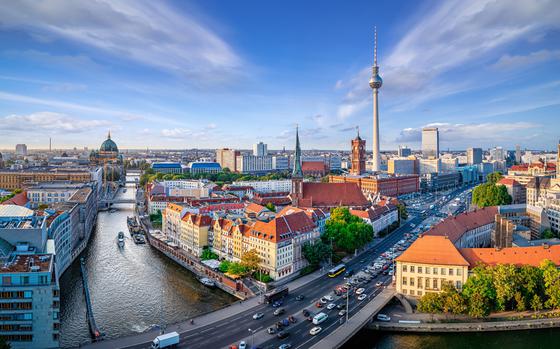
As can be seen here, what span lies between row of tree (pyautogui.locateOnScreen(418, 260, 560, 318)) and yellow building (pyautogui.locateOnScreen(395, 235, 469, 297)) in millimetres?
1183

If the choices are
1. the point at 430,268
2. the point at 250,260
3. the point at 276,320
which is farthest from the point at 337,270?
the point at 276,320

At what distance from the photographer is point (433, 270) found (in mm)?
41656

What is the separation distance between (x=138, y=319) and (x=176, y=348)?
10985mm

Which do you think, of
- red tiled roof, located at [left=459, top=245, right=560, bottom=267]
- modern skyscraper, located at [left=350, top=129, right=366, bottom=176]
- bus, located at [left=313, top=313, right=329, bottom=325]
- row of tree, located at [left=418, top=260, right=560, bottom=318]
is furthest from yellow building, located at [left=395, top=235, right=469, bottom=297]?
modern skyscraper, located at [left=350, top=129, right=366, bottom=176]

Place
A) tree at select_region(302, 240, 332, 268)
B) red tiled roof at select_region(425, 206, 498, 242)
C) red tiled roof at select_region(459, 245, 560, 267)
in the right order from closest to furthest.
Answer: red tiled roof at select_region(459, 245, 560, 267) → red tiled roof at select_region(425, 206, 498, 242) → tree at select_region(302, 240, 332, 268)

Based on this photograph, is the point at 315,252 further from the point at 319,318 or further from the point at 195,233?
the point at 195,233

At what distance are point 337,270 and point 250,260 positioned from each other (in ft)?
37.3

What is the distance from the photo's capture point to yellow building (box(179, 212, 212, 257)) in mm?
61531

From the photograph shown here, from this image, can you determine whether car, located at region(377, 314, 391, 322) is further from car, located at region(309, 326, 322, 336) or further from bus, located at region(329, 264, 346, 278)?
bus, located at region(329, 264, 346, 278)

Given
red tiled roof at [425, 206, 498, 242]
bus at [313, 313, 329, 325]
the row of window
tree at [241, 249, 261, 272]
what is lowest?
bus at [313, 313, 329, 325]

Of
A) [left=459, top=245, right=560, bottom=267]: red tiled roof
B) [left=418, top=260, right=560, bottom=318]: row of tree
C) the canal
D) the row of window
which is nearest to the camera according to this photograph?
[left=418, top=260, right=560, bottom=318]: row of tree

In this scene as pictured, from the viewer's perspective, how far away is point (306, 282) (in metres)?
48.5

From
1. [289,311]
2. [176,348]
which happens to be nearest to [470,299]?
[289,311]

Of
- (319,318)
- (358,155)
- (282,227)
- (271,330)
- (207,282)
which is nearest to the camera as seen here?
(271,330)
